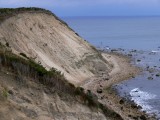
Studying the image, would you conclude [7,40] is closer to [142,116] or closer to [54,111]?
[142,116]

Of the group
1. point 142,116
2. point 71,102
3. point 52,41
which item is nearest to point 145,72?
point 52,41

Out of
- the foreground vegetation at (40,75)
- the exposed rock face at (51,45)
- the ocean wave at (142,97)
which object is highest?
the exposed rock face at (51,45)

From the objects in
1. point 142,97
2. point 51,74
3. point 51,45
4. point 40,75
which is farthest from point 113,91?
point 40,75

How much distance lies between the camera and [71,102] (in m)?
20.5

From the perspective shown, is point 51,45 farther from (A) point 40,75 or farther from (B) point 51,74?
(A) point 40,75

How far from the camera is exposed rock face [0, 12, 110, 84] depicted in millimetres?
46781

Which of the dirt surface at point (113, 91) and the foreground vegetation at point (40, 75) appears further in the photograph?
the dirt surface at point (113, 91)

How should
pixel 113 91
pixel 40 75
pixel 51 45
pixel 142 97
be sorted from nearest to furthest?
pixel 40 75 < pixel 142 97 < pixel 113 91 < pixel 51 45

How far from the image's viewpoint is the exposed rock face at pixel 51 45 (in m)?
46.8

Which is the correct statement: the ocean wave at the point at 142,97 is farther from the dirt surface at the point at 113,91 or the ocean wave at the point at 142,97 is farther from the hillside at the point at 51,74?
the hillside at the point at 51,74

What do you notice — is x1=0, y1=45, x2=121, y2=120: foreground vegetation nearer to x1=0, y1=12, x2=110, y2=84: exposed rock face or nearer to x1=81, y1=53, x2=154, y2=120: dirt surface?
x1=81, y1=53, x2=154, y2=120: dirt surface

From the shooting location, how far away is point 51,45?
177 feet

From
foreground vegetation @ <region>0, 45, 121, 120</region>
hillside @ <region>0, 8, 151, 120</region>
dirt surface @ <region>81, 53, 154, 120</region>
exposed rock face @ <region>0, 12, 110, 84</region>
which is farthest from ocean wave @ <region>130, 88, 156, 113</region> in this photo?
foreground vegetation @ <region>0, 45, 121, 120</region>

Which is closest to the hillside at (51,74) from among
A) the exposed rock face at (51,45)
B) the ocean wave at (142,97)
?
the exposed rock face at (51,45)
